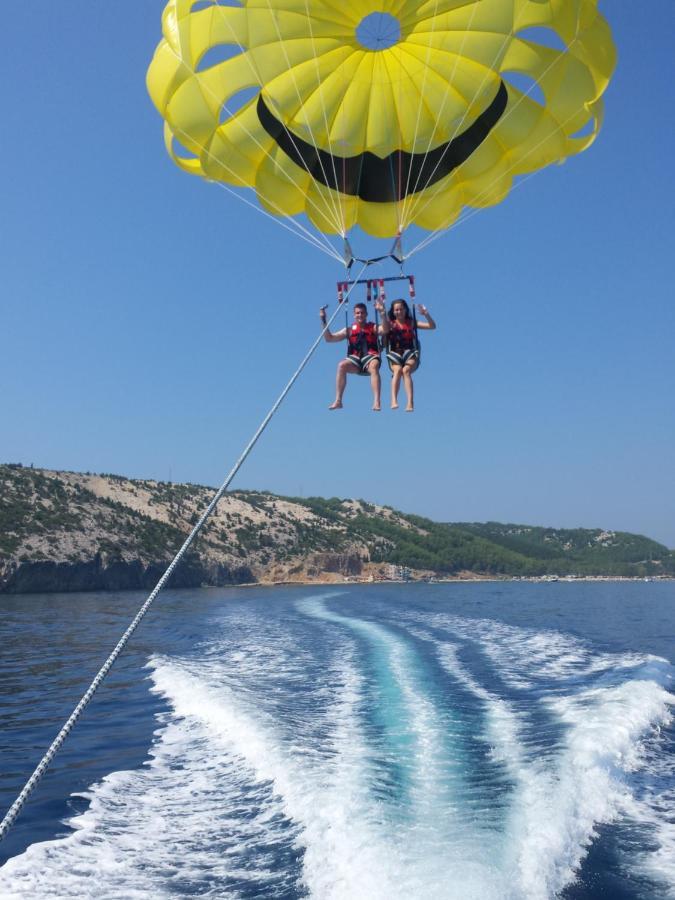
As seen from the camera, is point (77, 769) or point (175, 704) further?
point (175, 704)

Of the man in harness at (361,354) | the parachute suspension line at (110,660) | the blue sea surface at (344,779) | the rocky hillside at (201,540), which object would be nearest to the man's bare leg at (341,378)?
the man in harness at (361,354)

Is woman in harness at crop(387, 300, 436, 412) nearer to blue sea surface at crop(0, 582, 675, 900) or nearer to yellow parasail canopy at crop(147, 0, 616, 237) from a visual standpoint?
yellow parasail canopy at crop(147, 0, 616, 237)

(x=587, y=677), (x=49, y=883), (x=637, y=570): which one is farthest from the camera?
(x=637, y=570)

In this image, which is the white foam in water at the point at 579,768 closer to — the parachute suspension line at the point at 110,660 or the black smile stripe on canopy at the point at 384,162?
the parachute suspension line at the point at 110,660

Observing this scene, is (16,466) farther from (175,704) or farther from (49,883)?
(49,883)

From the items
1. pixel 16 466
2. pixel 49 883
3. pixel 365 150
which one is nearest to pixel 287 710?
pixel 49 883

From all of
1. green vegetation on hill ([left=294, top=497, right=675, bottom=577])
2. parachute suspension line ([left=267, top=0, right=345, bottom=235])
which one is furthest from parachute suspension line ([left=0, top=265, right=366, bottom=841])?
green vegetation on hill ([left=294, top=497, right=675, bottom=577])

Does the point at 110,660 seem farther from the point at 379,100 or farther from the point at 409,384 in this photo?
the point at 379,100
